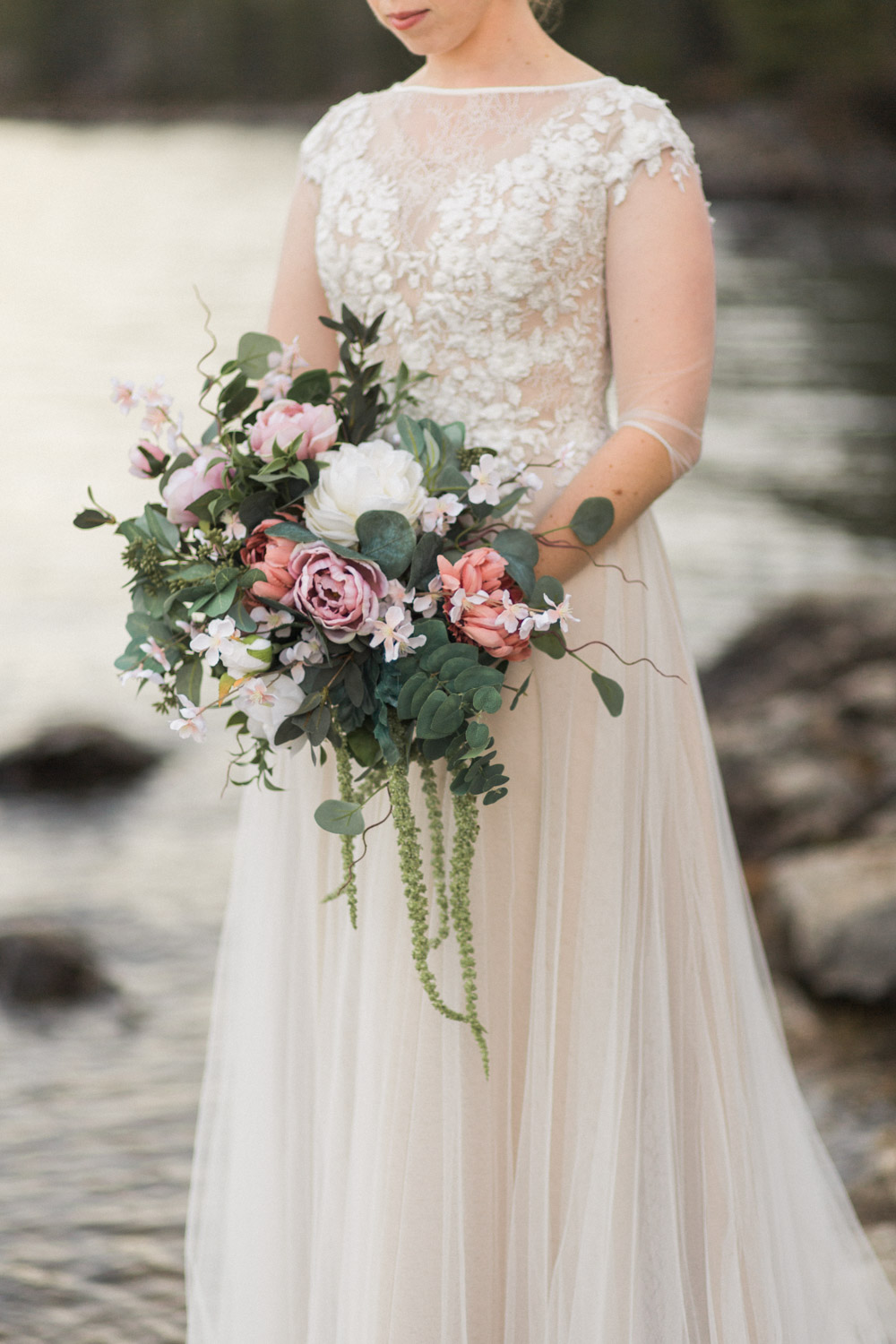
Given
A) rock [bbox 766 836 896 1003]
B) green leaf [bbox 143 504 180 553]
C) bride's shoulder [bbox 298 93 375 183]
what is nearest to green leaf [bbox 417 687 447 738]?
green leaf [bbox 143 504 180 553]

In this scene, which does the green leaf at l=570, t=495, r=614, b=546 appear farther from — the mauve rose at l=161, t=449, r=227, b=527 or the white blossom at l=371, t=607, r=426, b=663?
the mauve rose at l=161, t=449, r=227, b=527

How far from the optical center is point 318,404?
148 cm

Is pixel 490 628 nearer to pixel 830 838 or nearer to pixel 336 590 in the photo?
pixel 336 590

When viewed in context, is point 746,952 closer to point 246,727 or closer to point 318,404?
point 246,727

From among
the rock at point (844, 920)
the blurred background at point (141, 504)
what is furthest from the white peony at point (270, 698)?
the rock at point (844, 920)

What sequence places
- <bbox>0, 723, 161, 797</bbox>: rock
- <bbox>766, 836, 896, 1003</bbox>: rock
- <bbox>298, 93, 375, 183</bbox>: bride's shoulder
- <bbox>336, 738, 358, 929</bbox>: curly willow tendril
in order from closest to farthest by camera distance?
<bbox>336, 738, 358, 929</bbox>: curly willow tendril
<bbox>298, 93, 375, 183</bbox>: bride's shoulder
<bbox>766, 836, 896, 1003</bbox>: rock
<bbox>0, 723, 161, 797</bbox>: rock

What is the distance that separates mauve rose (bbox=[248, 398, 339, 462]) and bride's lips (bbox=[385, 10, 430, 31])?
460 millimetres

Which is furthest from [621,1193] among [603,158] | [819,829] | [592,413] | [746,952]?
[819,829]

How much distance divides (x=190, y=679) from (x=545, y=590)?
0.37 m

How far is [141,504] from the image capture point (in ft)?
25.5

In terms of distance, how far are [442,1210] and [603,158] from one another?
1.16m

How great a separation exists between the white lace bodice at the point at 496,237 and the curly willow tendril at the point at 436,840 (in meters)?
0.38

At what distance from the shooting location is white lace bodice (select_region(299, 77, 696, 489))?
1.50 metres

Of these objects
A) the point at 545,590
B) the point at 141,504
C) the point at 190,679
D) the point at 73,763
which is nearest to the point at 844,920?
the point at 545,590
